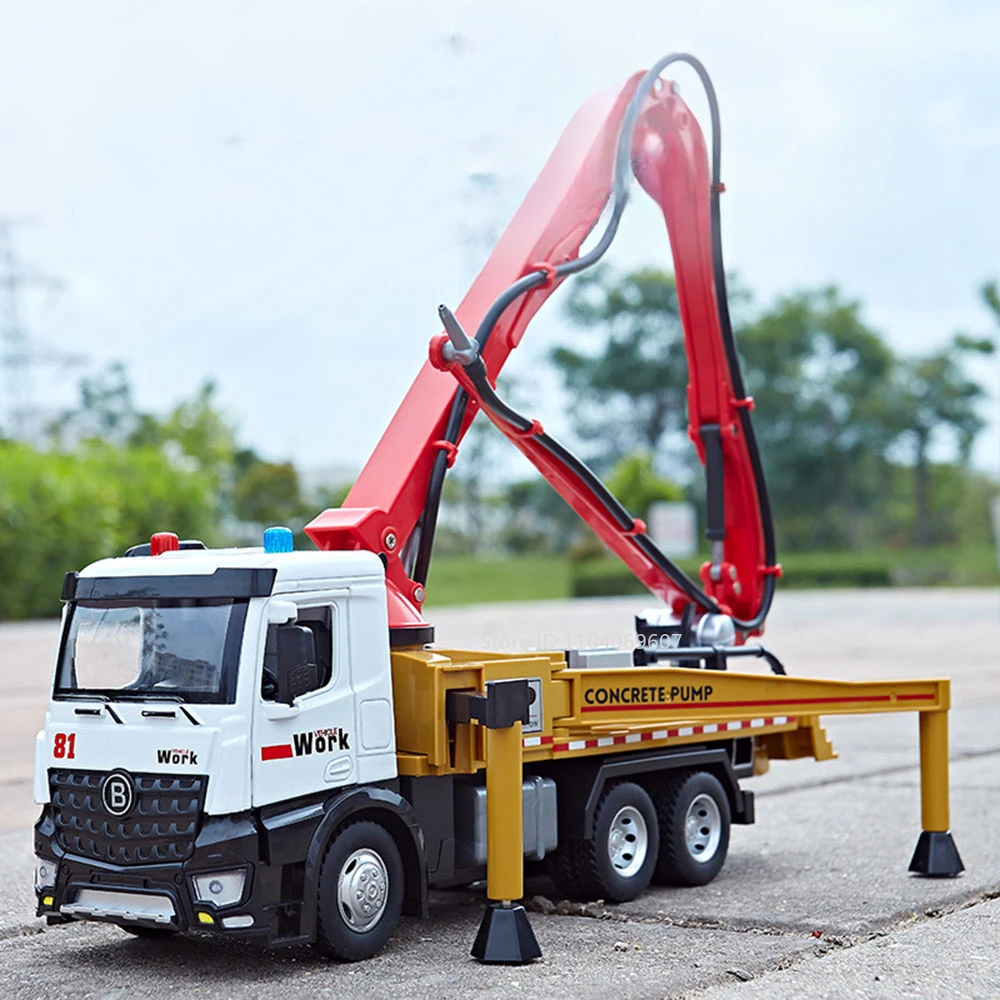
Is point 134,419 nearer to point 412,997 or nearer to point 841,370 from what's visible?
point 841,370

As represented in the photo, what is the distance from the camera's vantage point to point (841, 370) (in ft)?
267

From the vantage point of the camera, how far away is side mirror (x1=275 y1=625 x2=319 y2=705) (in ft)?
26.6

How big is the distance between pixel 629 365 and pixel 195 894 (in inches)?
3023

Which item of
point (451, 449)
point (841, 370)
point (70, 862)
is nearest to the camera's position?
point (70, 862)

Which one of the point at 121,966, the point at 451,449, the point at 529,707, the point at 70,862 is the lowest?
the point at 121,966

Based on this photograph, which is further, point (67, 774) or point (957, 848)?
point (957, 848)

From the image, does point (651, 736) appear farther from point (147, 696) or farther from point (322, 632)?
point (147, 696)

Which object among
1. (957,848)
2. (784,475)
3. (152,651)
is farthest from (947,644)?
(784,475)

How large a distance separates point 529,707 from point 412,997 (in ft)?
5.77

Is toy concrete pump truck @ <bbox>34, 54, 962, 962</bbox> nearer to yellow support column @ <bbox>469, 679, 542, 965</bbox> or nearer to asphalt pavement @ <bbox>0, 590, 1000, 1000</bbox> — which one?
yellow support column @ <bbox>469, 679, 542, 965</bbox>

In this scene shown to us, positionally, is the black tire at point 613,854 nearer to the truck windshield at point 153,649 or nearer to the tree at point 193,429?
the truck windshield at point 153,649

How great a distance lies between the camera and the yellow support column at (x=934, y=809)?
10477mm

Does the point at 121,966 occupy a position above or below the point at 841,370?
below

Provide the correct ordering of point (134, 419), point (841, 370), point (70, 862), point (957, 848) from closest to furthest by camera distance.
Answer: point (70, 862) < point (957, 848) < point (841, 370) < point (134, 419)
